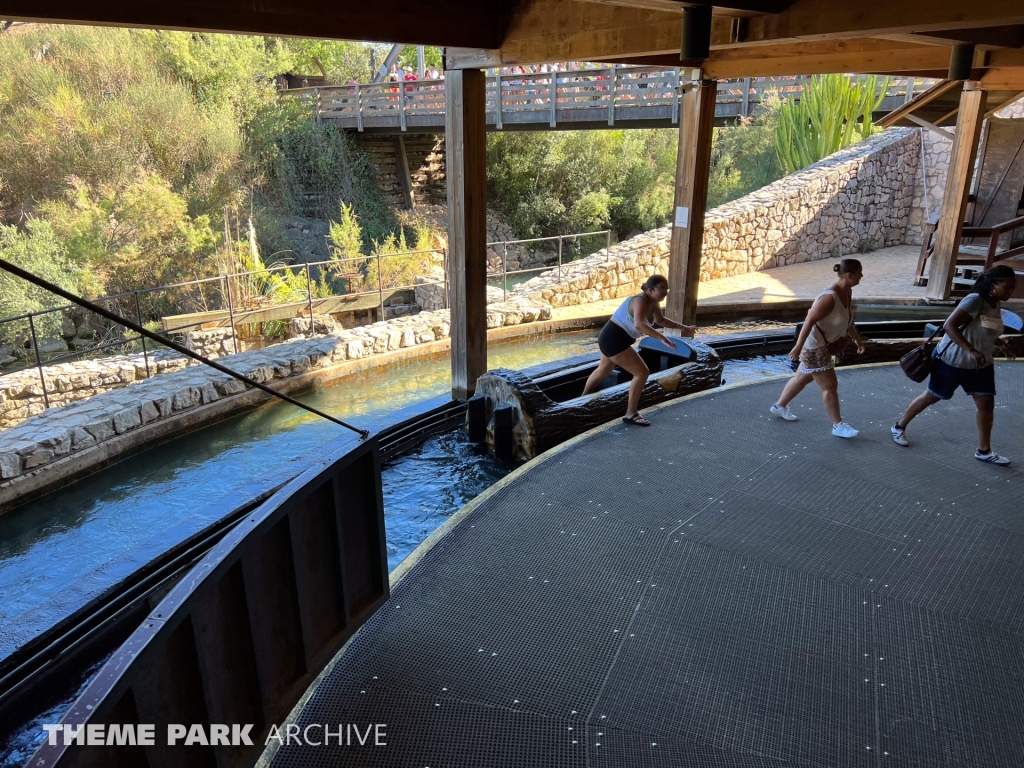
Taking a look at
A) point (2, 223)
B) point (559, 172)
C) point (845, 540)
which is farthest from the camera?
point (559, 172)

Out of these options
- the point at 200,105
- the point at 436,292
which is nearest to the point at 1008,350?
the point at 436,292

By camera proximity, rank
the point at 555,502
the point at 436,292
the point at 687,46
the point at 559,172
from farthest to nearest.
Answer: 1. the point at 559,172
2. the point at 436,292
3. the point at 687,46
4. the point at 555,502

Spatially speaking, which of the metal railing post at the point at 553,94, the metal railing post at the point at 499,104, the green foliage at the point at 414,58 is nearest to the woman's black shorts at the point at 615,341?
the metal railing post at the point at 553,94

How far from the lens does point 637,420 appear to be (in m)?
5.39

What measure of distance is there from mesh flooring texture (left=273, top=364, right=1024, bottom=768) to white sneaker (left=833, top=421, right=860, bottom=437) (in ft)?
0.87

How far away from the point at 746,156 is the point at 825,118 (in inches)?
149

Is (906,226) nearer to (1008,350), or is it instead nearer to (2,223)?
(1008,350)

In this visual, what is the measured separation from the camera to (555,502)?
4.16 m

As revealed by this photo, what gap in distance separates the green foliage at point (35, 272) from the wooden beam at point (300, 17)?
10.4 m

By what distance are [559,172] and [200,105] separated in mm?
10341

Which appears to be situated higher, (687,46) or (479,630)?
(687,46)

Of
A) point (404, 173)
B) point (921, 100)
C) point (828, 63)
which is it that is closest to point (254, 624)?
point (828, 63)

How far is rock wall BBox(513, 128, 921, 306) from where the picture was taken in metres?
12.5

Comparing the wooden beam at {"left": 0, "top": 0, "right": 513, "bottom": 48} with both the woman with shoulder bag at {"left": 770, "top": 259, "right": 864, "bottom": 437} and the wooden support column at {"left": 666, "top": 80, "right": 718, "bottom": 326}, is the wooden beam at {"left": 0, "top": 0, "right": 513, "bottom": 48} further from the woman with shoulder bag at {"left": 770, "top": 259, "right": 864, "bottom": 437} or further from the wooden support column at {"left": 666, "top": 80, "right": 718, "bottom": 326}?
the woman with shoulder bag at {"left": 770, "top": 259, "right": 864, "bottom": 437}
